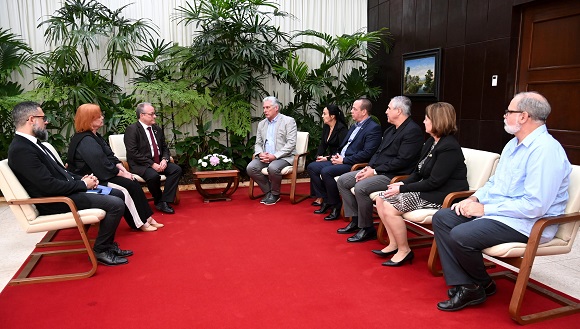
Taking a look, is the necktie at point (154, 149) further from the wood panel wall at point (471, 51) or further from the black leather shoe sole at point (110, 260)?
the wood panel wall at point (471, 51)

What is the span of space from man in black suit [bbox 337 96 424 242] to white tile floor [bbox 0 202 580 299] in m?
1.38

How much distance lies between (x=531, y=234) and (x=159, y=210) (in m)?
4.09

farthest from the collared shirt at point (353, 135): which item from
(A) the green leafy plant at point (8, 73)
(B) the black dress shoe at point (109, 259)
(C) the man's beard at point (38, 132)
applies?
(A) the green leafy plant at point (8, 73)

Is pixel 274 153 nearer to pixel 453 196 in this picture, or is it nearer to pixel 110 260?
pixel 110 260

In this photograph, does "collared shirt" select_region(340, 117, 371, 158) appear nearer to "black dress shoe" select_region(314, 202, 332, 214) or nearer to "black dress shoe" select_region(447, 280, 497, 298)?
"black dress shoe" select_region(314, 202, 332, 214)

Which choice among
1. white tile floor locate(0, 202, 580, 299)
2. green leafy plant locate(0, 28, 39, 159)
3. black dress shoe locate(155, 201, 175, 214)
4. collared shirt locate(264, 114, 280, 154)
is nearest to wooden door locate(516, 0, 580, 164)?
white tile floor locate(0, 202, 580, 299)

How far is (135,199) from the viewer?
4312 mm

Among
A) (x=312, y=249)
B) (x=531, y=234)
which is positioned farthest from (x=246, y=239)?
(x=531, y=234)

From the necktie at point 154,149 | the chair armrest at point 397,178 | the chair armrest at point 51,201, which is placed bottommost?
the chair armrest at point 51,201

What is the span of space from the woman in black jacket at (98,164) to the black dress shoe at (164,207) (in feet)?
1.89

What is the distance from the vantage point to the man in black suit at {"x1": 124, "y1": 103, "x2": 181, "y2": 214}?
498cm

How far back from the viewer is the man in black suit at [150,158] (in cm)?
498

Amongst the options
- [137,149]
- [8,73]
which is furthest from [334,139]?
[8,73]

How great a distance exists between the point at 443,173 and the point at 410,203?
35 centimetres
